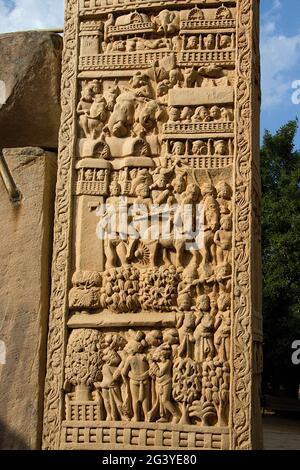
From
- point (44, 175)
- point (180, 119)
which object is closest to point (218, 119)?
point (180, 119)

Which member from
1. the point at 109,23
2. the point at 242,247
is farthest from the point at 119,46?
the point at 242,247

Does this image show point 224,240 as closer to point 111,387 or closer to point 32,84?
point 111,387

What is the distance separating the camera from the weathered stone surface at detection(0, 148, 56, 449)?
432 cm

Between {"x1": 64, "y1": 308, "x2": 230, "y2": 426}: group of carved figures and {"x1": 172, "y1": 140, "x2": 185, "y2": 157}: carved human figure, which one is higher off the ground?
{"x1": 172, "y1": 140, "x2": 185, "y2": 157}: carved human figure

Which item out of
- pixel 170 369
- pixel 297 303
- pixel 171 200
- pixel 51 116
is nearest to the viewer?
pixel 170 369

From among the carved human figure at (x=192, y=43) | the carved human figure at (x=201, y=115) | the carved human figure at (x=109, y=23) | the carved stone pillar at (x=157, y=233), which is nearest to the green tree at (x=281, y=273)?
the carved stone pillar at (x=157, y=233)

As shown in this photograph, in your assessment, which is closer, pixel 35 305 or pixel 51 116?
pixel 35 305

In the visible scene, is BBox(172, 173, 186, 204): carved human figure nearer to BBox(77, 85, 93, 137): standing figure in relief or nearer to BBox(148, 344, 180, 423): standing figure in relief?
BBox(77, 85, 93, 137): standing figure in relief

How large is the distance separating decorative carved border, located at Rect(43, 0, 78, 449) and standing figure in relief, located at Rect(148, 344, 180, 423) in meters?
0.72

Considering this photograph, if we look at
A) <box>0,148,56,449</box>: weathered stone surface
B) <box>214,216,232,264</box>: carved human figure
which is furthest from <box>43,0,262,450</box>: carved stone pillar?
<box>0,148,56,449</box>: weathered stone surface

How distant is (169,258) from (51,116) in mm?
1752

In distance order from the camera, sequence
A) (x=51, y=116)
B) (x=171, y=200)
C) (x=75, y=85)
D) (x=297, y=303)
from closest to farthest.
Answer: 1. (x=171, y=200)
2. (x=75, y=85)
3. (x=51, y=116)
4. (x=297, y=303)

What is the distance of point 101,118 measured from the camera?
4629 millimetres

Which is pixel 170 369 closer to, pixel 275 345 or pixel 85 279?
pixel 85 279
